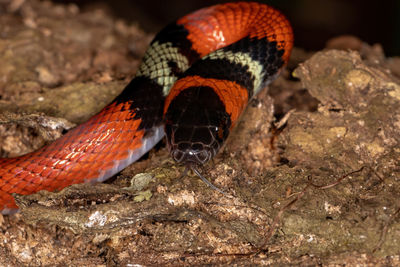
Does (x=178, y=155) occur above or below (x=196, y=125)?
below

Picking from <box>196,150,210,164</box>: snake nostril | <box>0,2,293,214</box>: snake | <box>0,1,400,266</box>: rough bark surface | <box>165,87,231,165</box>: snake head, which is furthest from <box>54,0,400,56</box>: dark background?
<box>196,150,210,164</box>: snake nostril

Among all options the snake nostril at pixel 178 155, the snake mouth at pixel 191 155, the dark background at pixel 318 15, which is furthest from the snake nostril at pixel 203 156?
the dark background at pixel 318 15

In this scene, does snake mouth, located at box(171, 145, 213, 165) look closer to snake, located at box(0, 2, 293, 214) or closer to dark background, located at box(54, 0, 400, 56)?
snake, located at box(0, 2, 293, 214)

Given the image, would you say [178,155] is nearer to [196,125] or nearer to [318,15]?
[196,125]

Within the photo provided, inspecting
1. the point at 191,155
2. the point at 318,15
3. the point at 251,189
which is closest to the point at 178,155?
the point at 191,155

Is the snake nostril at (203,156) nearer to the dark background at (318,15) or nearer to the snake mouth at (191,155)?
the snake mouth at (191,155)

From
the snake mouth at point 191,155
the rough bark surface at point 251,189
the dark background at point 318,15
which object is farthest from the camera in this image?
the dark background at point 318,15
